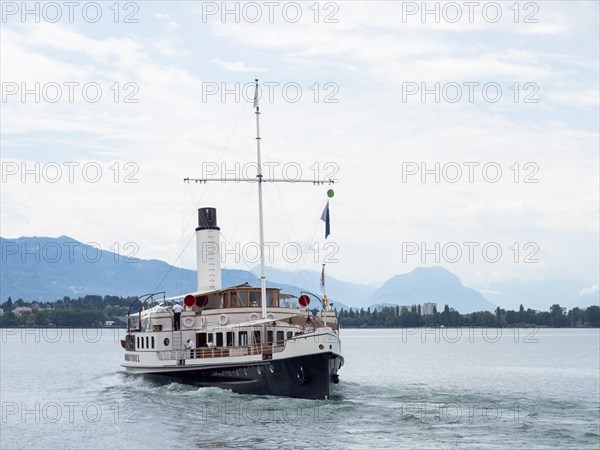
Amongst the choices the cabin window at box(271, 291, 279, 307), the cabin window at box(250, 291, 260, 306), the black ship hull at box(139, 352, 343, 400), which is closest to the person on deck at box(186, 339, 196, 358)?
the black ship hull at box(139, 352, 343, 400)

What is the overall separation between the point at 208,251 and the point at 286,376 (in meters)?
16.5

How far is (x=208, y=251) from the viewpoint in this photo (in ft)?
202

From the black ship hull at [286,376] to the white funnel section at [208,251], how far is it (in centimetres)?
1138

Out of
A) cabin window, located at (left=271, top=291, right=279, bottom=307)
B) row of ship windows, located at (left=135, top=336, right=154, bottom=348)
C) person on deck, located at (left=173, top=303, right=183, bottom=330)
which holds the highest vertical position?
cabin window, located at (left=271, top=291, right=279, bottom=307)

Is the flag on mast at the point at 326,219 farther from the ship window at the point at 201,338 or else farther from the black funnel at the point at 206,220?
the black funnel at the point at 206,220

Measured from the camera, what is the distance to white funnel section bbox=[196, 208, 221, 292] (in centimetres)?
6097

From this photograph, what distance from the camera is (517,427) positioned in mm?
42531

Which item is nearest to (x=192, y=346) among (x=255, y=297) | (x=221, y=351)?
(x=221, y=351)

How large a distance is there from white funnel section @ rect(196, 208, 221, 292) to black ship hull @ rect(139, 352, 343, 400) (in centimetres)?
1138

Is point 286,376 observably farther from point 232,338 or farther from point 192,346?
point 192,346

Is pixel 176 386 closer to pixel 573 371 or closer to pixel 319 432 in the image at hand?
pixel 319 432

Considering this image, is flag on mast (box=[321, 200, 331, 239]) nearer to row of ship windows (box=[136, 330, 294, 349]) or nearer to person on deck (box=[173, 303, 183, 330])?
row of ship windows (box=[136, 330, 294, 349])

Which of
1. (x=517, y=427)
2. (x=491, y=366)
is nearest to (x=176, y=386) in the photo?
(x=517, y=427)

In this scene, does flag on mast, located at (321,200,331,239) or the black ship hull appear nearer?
the black ship hull
